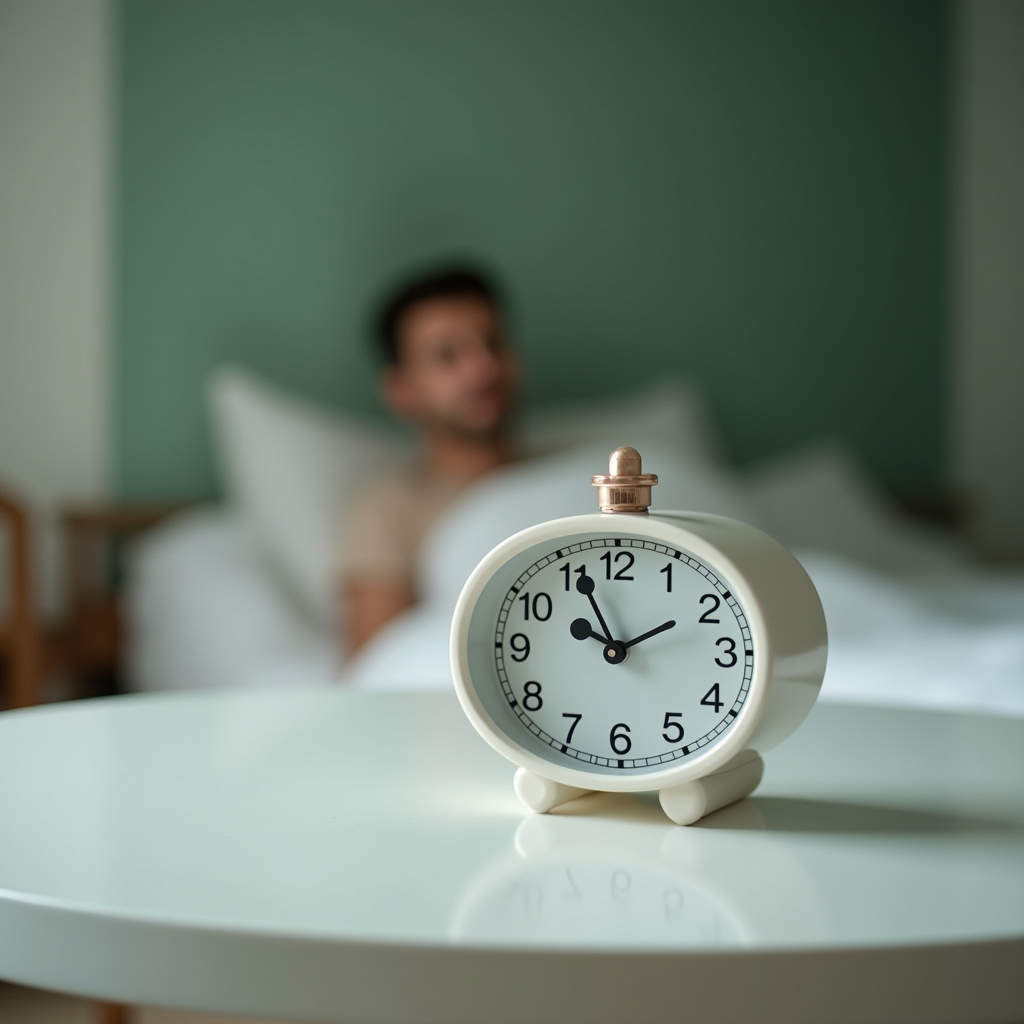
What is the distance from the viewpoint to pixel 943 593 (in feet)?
6.09

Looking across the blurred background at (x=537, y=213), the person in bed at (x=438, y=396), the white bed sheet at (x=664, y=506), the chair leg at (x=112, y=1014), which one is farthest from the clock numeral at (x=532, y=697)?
the blurred background at (x=537, y=213)

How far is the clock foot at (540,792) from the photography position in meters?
0.61

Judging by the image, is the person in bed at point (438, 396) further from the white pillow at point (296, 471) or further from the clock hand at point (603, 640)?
the clock hand at point (603, 640)

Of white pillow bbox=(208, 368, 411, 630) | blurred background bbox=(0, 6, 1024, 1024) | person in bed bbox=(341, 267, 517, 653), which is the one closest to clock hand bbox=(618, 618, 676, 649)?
blurred background bbox=(0, 6, 1024, 1024)

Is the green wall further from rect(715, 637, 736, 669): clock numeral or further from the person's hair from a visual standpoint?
rect(715, 637, 736, 669): clock numeral

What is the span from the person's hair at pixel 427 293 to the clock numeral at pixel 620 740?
1615mm

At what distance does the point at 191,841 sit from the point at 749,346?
2.33 m

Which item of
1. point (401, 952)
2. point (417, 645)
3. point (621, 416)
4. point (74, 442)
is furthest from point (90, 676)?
point (401, 952)

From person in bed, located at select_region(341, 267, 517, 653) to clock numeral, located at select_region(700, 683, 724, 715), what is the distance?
1.34 meters

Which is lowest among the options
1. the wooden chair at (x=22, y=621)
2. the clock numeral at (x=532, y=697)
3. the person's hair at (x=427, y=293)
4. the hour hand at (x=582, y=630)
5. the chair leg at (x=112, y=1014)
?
the chair leg at (x=112, y=1014)

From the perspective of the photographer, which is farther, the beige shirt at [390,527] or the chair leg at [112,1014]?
the beige shirt at [390,527]

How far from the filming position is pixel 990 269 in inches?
112

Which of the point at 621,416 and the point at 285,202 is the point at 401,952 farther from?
the point at 285,202

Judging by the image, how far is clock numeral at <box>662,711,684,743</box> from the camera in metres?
0.59
